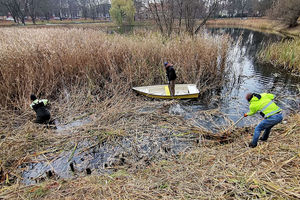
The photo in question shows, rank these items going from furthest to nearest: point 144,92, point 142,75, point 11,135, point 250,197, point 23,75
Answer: point 142,75 < point 144,92 < point 23,75 < point 11,135 < point 250,197

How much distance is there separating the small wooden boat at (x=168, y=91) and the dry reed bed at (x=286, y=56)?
709 cm

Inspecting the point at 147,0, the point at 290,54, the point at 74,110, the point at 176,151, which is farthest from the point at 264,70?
the point at 74,110

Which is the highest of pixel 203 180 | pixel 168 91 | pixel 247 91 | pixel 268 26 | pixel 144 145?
pixel 268 26

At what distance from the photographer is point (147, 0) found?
10.9 metres

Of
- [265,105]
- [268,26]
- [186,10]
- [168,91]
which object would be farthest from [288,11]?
[265,105]

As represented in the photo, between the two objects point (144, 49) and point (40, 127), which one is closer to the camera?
point (40, 127)

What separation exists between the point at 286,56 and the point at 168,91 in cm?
870

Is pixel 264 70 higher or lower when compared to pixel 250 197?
higher

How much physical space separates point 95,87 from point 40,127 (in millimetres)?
3073

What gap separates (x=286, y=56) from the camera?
1037 cm

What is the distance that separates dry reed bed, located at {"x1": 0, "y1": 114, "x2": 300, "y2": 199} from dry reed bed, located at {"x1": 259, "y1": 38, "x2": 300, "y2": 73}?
847 centimetres

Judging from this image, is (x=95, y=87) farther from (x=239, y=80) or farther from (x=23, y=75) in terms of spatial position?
(x=239, y=80)

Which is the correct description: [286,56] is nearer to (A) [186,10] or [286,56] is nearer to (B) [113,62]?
(A) [186,10]

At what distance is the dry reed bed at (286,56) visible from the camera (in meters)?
9.70
